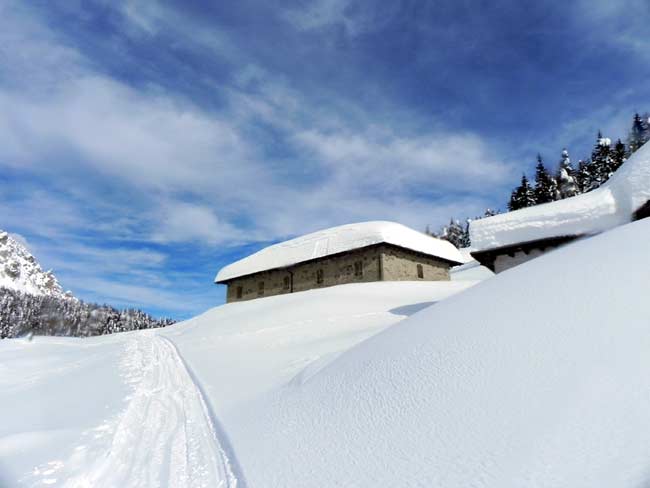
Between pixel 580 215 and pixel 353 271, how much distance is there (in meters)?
14.0

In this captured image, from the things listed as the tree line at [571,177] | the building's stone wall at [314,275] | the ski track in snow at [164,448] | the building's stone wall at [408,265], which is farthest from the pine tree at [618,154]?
the ski track in snow at [164,448]

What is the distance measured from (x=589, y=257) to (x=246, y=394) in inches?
192

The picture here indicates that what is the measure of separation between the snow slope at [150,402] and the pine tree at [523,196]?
38578 mm

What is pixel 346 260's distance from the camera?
2280 cm

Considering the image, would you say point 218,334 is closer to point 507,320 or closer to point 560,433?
point 507,320

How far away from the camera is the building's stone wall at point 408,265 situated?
2130 centimetres

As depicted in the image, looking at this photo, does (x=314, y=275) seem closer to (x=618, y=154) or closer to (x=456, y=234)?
(x=618, y=154)

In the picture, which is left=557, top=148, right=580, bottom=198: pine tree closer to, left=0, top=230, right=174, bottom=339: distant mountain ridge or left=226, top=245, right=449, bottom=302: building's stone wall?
left=226, top=245, right=449, bottom=302: building's stone wall

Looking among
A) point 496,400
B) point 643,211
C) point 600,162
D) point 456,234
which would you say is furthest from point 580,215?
point 456,234

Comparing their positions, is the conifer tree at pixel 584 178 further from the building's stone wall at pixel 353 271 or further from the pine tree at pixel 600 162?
the building's stone wall at pixel 353 271

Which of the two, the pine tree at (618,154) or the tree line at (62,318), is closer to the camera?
the pine tree at (618,154)

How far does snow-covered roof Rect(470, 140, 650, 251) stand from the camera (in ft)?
27.1

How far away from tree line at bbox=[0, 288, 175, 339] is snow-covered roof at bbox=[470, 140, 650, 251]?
86671mm

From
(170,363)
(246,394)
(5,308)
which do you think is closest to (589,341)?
(246,394)
